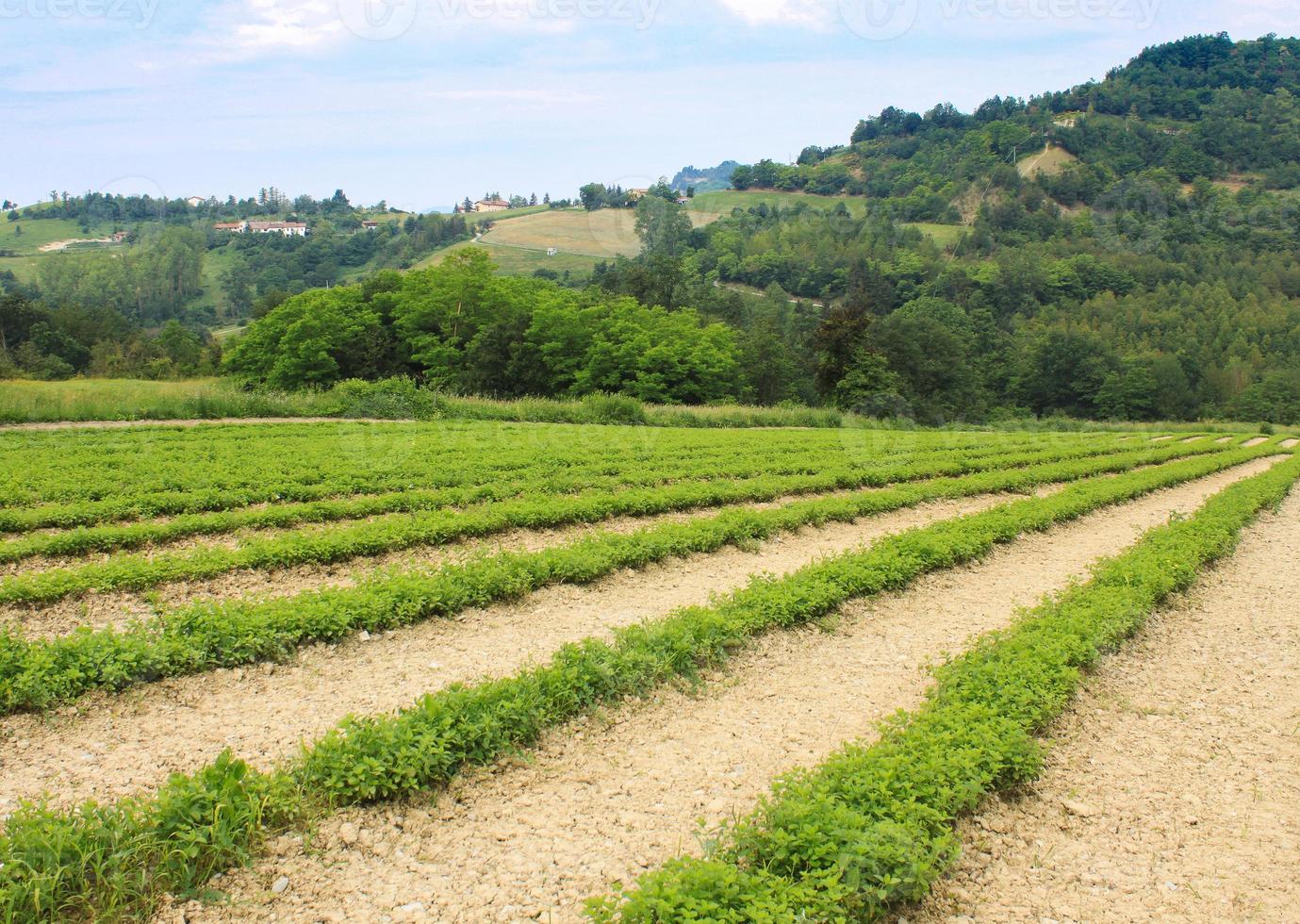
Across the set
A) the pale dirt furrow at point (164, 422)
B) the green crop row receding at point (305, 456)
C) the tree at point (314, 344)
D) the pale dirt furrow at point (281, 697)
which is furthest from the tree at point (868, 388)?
the pale dirt furrow at point (281, 697)

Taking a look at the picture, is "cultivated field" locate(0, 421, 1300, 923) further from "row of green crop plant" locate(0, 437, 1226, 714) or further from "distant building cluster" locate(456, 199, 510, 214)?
"distant building cluster" locate(456, 199, 510, 214)

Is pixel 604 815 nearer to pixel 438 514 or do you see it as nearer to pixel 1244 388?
pixel 438 514

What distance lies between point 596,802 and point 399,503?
366 inches

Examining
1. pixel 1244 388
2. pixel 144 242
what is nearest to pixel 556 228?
pixel 144 242

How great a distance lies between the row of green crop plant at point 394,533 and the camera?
927 cm

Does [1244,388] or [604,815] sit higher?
[604,815]

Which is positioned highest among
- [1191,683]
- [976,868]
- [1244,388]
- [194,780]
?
[194,780]

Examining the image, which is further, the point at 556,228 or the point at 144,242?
the point at 556,228

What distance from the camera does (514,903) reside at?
4.71m

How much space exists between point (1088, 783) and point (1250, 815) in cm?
107

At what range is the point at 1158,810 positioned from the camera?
6.08m

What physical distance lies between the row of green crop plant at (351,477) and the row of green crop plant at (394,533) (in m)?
1.85

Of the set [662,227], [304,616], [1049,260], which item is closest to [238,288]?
[662,227]

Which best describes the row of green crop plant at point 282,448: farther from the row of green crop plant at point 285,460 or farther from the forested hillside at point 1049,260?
the forested hillside at point 1049,260
